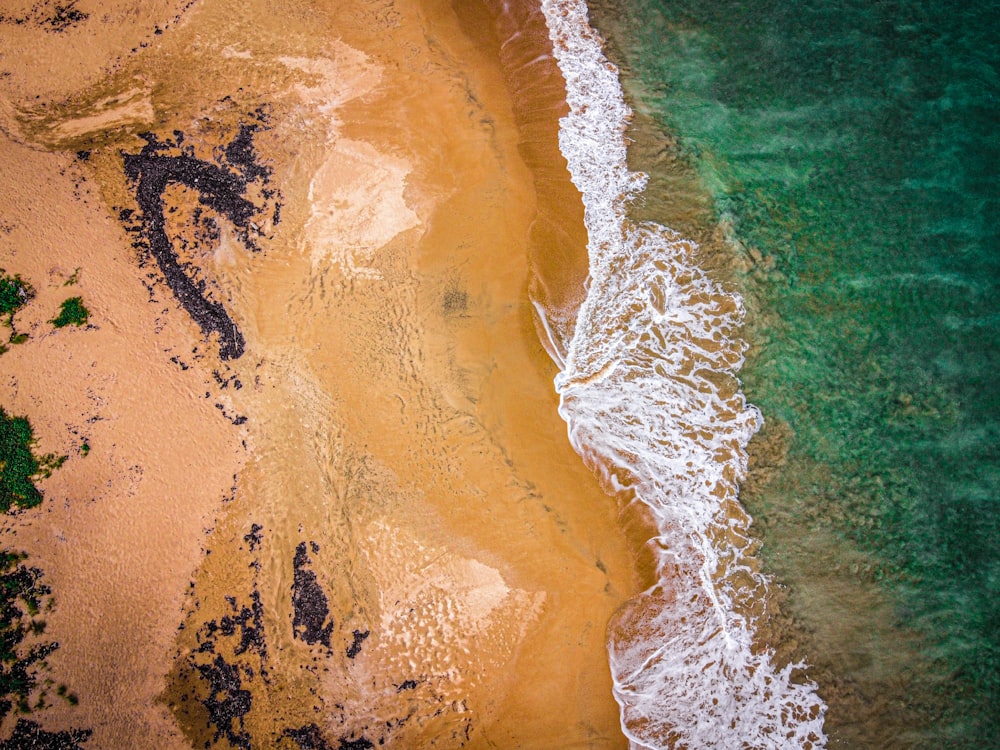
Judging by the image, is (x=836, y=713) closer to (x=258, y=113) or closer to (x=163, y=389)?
(x=163, y=389)

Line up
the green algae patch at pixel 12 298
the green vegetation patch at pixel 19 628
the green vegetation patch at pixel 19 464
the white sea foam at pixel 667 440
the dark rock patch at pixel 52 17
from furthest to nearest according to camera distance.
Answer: the dark rock patch at pixel 52 17 < the green algae patch at pixel 12 298 < the green vegetation patch at pixel 19 464 < the green vegetation patch at pixel 19 628 < the white sea foam at pixel 667 440

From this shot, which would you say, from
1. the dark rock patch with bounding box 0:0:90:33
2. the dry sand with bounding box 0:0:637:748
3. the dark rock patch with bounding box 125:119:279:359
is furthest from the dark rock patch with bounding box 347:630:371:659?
the dark rock patch with bounding box 0:0:90:33

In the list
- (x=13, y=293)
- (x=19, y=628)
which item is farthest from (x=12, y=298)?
(x=19, y=628)

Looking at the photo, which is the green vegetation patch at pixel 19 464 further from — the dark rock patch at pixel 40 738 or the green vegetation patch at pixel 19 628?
the dark rock patch at pixel 40 738

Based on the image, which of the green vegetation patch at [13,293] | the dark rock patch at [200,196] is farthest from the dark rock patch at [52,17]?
the green vegetation patch at [13,293]

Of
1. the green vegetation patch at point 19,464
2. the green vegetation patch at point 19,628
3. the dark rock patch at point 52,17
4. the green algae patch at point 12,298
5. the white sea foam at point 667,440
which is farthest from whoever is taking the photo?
the dark rock patch at point 52,17

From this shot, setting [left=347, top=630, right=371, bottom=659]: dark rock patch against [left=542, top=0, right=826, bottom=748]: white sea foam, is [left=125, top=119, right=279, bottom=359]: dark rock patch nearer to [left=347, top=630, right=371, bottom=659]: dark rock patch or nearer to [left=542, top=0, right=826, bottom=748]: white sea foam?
[left=347, top=630, right=371, bottom=659]: dark rock patch

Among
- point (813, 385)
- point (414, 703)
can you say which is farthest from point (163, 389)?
point (813, 385)
